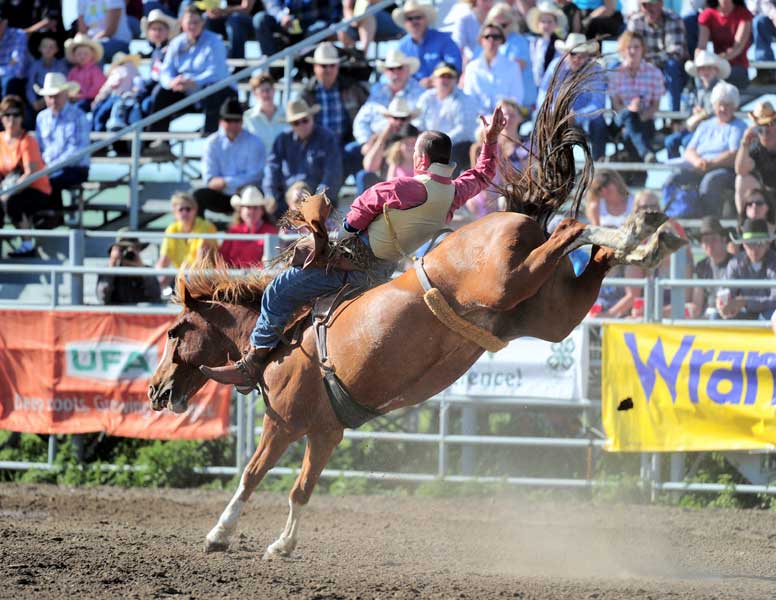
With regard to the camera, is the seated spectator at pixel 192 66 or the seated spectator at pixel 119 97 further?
the seated spectator at pixel 119 97

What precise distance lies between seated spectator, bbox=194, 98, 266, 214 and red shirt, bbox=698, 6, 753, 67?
4530 millimetres

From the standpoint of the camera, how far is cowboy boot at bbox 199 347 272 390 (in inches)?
283

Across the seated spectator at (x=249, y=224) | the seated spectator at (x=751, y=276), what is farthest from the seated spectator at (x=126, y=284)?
the seated spectator at (x=751, y=276)

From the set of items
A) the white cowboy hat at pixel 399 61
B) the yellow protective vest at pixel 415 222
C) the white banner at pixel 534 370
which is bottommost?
the white banner at pixel 534 370

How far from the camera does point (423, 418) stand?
11.8 m

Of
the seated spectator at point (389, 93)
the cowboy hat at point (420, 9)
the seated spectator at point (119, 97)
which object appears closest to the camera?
the seated spectator at point (389, 93)

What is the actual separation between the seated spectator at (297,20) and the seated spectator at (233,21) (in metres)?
0.34

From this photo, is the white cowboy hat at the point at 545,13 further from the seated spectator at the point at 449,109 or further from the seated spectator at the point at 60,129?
the seated spectator at the point at 60,129

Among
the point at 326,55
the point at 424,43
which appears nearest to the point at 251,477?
the point at 326,55

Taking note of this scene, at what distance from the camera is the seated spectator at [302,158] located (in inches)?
456

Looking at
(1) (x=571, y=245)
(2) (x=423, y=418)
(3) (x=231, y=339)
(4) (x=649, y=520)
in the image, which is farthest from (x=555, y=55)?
(1) (x=571, y=245)

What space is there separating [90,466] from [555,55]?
585 cm

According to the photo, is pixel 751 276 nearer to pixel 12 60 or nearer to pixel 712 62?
pixel 712 62

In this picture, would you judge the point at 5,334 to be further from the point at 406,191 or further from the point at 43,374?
the point at 406,191
